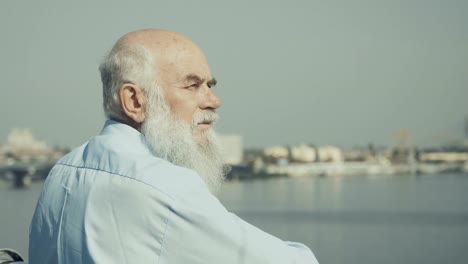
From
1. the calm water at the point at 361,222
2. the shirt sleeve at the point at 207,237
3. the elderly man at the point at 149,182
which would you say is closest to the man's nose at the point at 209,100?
the elderly man at the point at 149,182

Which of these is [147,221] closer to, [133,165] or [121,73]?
[133,165]

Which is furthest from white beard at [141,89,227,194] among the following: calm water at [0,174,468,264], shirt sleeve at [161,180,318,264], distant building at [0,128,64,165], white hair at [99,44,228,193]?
distant building at [0,128,64,165]

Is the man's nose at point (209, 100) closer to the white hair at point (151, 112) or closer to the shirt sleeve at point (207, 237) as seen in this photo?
the white hair at point (151, 112)

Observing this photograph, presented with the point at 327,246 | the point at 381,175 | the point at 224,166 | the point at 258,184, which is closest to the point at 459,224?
the point at 327,246

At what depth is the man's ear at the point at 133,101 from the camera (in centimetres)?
60

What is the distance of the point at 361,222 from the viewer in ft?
61.2

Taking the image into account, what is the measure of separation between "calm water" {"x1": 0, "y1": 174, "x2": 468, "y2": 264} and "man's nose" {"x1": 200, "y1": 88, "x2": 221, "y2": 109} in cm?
696

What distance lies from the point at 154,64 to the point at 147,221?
0.51ft

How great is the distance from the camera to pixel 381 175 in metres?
47.1

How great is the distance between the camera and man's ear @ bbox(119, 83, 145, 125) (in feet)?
1.98

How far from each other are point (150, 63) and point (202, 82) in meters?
0.04

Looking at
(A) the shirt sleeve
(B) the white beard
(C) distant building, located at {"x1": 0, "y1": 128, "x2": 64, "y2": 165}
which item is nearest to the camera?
(A) the shirt sleeve

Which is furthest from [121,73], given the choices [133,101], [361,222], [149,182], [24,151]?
[24,151]

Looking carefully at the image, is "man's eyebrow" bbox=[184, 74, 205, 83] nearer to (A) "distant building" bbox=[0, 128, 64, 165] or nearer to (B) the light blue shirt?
(B) the light blue shirt
